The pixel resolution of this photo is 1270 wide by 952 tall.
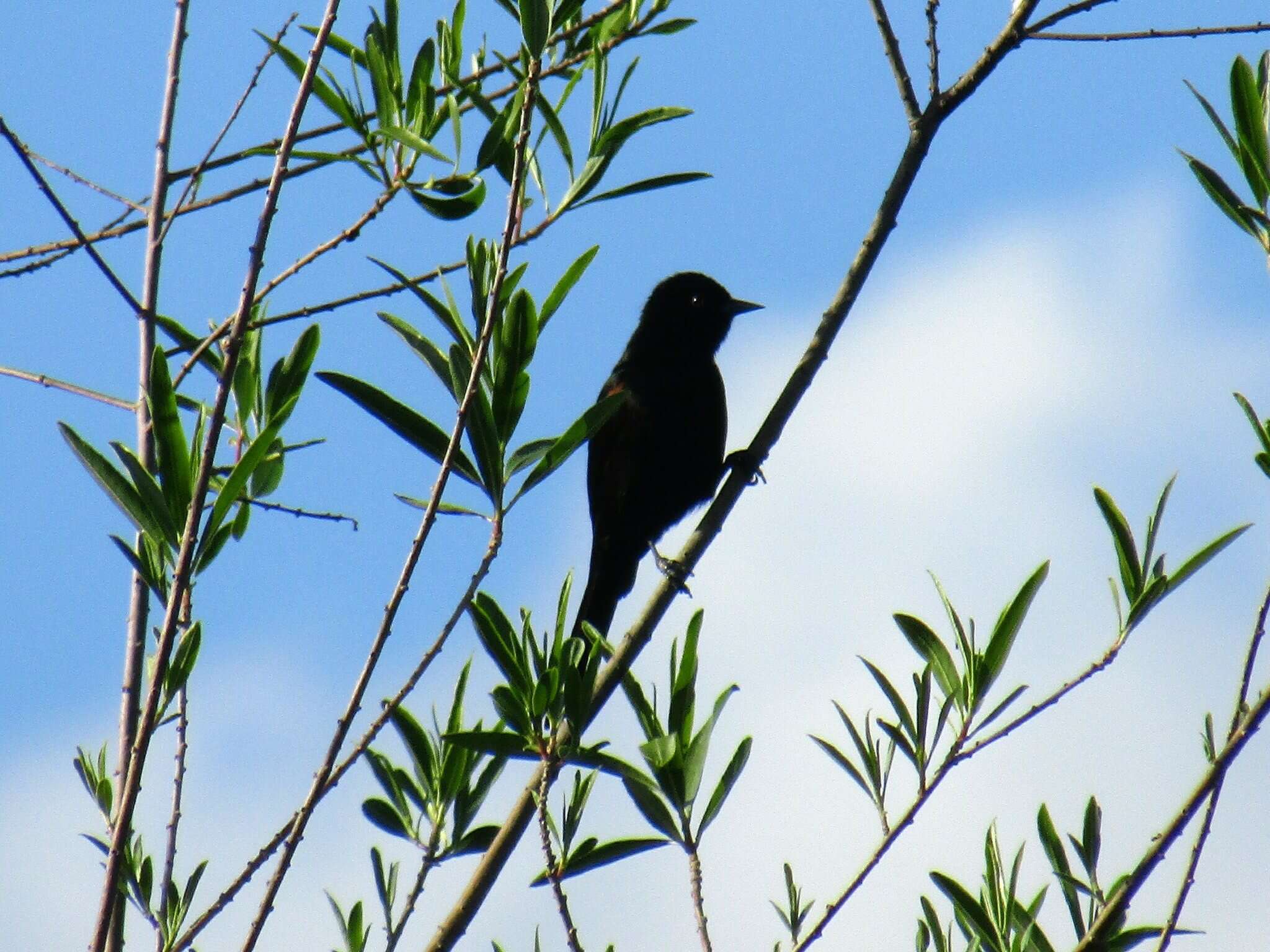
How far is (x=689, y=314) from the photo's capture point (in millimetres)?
7176

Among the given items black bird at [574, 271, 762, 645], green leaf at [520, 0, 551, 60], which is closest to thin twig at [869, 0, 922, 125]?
green leaf at [520, 0, 551, 60]

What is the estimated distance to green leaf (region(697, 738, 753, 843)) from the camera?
264 cm

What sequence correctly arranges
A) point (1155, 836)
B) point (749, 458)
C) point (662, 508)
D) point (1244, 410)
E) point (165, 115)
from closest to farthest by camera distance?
point (1155, 836), point (1244, 410), point (165, 115), point (749, 458), point (662, 508)

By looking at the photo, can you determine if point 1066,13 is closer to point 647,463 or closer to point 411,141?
point 411,141

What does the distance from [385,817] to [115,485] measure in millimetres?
1022

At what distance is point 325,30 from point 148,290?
0.89 m

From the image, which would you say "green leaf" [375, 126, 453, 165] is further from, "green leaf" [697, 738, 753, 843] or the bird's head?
the bird's head

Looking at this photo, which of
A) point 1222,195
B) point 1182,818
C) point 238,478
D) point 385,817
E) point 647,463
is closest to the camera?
point 1182,818

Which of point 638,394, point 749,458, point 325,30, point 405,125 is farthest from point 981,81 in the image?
point 638,394

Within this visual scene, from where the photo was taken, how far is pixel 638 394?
6.57 metres

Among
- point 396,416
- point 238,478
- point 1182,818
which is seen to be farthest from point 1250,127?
point 238,478

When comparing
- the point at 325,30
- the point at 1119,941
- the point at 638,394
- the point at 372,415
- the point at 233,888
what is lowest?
the point at 1119,941

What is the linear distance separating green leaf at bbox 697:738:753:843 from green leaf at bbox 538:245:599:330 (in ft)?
3.08

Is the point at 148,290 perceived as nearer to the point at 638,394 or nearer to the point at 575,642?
the point at 575,642
